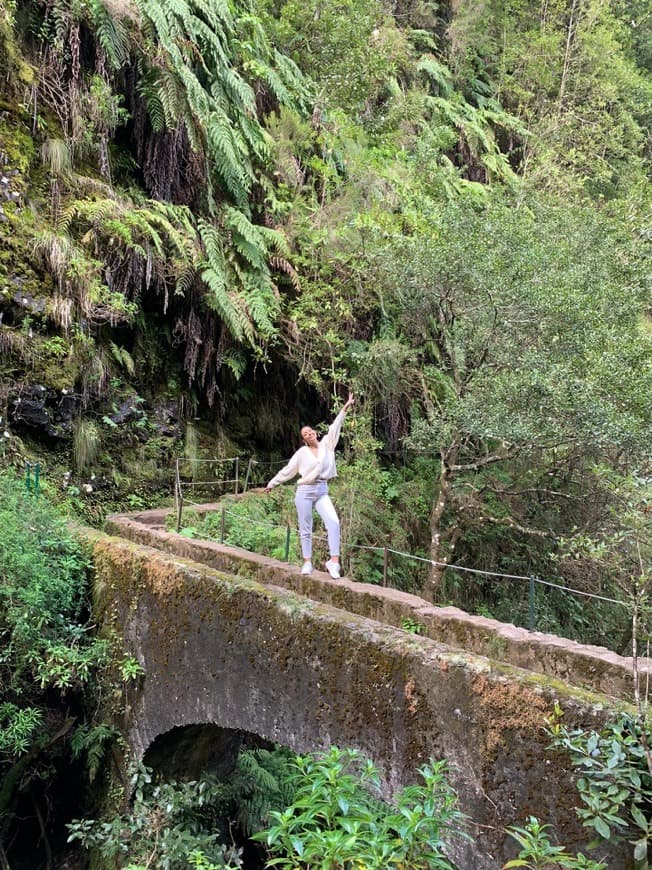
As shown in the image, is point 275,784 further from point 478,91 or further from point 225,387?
point 478,91

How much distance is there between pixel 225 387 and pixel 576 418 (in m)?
5.61

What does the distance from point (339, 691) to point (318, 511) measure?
6.16 ft

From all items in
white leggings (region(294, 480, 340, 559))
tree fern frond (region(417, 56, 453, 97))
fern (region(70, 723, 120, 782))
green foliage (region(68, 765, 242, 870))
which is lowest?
green foliage (region(68, 765, 242, 870))

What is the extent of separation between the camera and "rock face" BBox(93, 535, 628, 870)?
3.05m

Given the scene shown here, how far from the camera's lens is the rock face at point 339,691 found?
3.05 metres

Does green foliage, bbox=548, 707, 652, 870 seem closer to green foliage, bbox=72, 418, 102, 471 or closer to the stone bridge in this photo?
the stone bridge

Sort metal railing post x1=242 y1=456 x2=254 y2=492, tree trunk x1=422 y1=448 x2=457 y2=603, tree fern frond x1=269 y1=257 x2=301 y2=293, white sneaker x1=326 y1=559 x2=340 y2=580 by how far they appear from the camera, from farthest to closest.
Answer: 1. tree fern frond x1=269 y1=257 x2=301 y2=293
2. metal railing post x1=242 y1=456 x2=254 y2=492
3. tree trunk x1=422 y1=448 x2=457 y2=603
4. white sneaker x1=326 y1=559 x2=340 y2=580

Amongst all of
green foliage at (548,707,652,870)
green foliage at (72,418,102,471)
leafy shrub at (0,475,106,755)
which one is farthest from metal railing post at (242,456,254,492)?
green foliage at (548,707,652,870)

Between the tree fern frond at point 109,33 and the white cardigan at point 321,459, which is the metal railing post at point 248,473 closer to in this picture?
the white cardigan at point 321,459

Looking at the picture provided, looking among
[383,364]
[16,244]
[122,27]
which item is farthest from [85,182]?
[383,364]

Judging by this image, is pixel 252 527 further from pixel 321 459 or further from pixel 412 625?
pixel 412 625

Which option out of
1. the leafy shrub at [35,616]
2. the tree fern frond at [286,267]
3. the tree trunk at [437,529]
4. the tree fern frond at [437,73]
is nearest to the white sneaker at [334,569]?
the leafy shrub at [35,616]

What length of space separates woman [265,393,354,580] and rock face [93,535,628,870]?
1.00m

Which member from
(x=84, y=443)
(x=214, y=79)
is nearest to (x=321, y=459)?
(x=84, y=443)
